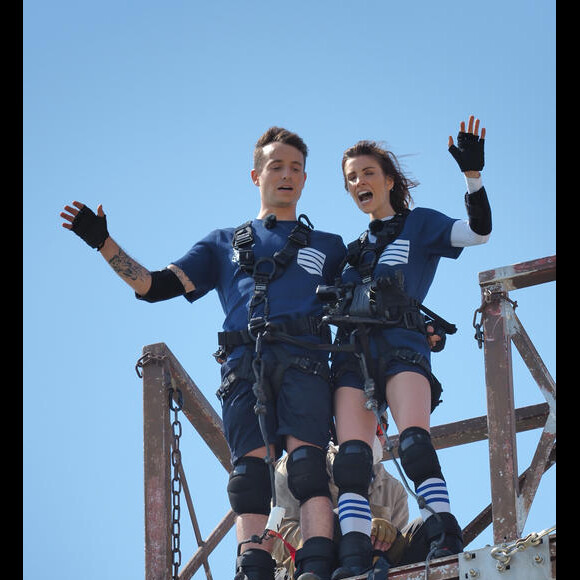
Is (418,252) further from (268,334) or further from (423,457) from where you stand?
(423,457)

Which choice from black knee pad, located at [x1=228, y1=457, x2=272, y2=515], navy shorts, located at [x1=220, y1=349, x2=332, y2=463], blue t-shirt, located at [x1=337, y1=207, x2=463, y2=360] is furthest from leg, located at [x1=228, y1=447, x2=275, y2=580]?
blue t-shirt, located at [x1=337, y1=207, x2=463, y2=360]

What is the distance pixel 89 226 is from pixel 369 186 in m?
1.87

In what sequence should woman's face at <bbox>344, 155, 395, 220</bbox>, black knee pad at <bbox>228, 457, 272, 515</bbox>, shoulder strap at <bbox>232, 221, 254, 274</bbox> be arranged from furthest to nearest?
woman's face at <bbox>344, 155, 395, 220</bbox>, shoulder strap at <bbox>232, 221, 254, 274</bbox>, black knee pad at <bbox>228, 457, 272, 515</bbox>

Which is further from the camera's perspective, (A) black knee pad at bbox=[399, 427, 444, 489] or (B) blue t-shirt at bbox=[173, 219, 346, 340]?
(B) blue t-shirt at bbox=[173, 219, 346, 340]

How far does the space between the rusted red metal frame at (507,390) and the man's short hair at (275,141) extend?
1.66 metres

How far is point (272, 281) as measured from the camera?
7.23 m

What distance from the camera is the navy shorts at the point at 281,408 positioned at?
6.67 metres

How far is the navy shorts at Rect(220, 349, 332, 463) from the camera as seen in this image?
21.9 ft

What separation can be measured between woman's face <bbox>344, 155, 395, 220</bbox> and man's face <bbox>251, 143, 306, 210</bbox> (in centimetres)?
34

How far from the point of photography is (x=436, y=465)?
639cm

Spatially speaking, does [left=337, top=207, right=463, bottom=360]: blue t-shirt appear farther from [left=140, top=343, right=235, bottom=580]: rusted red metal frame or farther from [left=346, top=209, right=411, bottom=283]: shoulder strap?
[left=140, top=343, right=235, bottom=580]: rusted red metal frame

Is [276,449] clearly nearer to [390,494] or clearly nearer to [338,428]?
[338,428]

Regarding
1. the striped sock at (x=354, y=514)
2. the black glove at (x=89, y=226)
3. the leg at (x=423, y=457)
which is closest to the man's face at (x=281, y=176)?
the black glove at (x=89, y=226)
